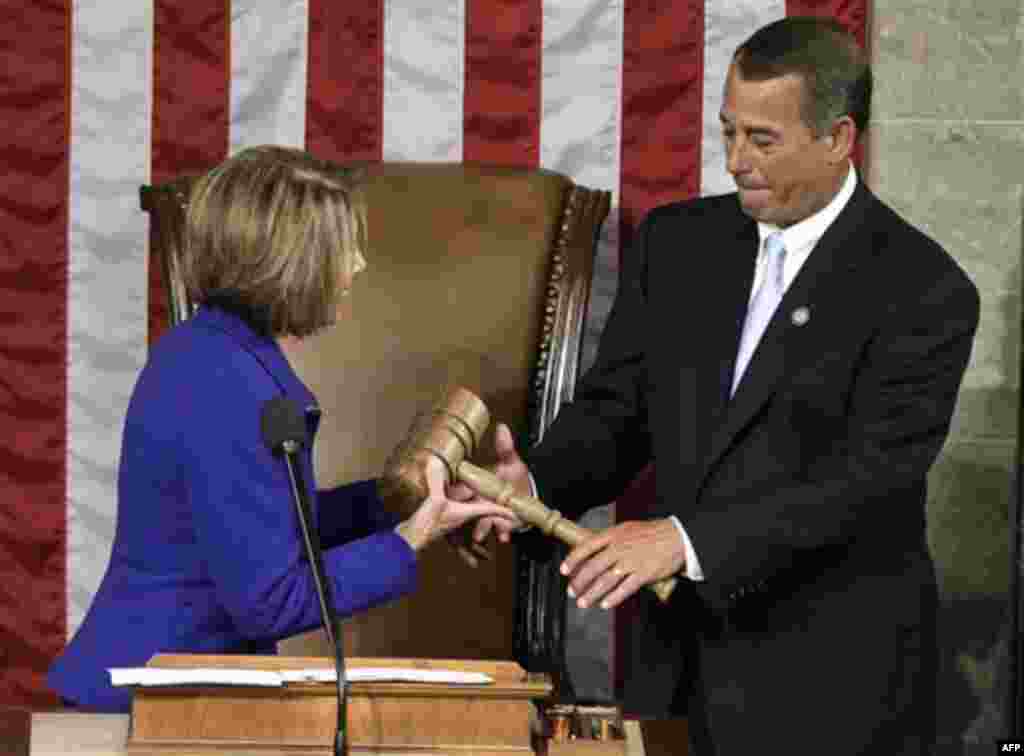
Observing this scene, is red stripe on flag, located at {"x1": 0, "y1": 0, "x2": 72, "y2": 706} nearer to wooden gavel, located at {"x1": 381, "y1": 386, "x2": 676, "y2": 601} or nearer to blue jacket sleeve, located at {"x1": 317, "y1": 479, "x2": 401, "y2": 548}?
blue jacket sleeve, located at {"x1": 317, "y1": 479, "x2": 401, "y2": 548}

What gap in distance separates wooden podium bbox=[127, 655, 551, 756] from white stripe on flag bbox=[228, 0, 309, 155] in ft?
7.43

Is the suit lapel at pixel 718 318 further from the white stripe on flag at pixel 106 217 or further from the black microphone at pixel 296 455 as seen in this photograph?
the white stripe on flag at pixel 106 217

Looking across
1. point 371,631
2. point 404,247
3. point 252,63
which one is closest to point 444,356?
point 404,247

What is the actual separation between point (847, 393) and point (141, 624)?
4.09 feet

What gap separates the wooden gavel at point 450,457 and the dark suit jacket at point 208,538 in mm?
119

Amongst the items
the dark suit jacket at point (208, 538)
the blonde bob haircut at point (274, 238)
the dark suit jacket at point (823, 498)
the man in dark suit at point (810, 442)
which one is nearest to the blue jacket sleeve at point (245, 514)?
the dark suit jacket at point (208, 538)

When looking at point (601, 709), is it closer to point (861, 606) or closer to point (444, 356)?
point (861, 606)

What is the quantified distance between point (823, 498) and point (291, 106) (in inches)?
68.1

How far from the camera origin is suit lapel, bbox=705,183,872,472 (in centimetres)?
336

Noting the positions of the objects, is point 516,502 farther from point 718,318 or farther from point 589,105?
point 589,105

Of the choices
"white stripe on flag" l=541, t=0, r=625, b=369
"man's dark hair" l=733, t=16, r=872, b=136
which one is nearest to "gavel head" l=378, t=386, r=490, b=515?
"man's dark hair" l=733, t=16, r=872, b=136

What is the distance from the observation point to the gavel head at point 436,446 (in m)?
2.94

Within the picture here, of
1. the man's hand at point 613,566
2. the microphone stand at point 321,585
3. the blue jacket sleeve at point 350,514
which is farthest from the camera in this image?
the blue jacket sleeve at point 350,514

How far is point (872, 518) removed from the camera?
11.0 feet
